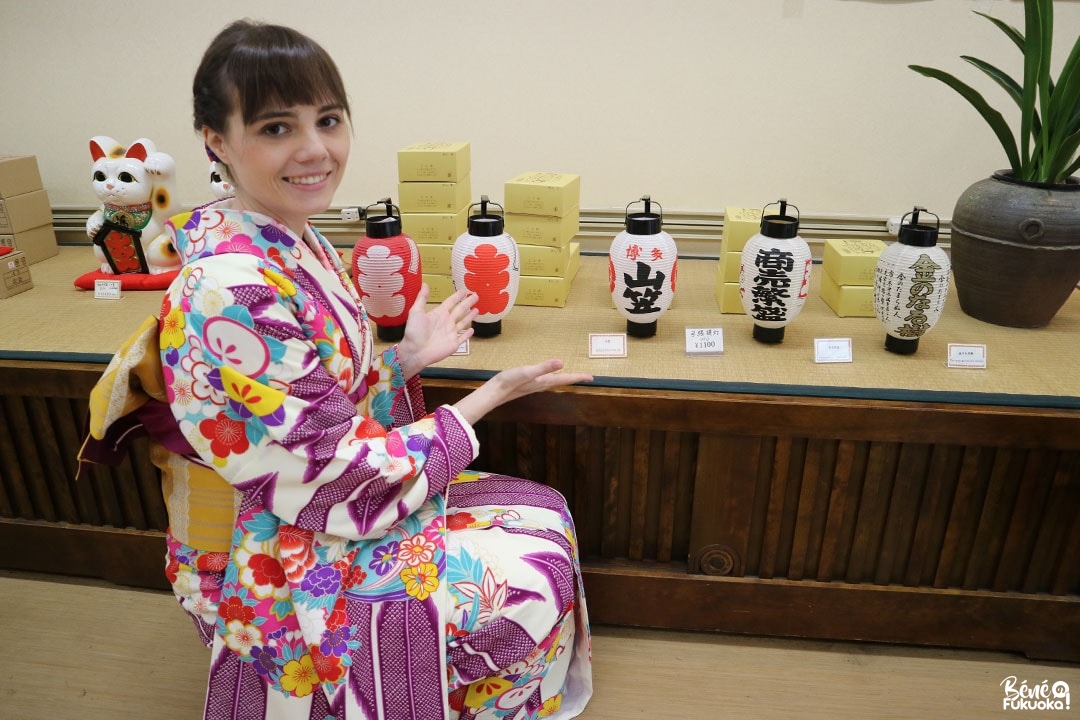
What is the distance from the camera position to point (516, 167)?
2.31 m

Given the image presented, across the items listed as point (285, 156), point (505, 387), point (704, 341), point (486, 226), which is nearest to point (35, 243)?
point (486, 226)

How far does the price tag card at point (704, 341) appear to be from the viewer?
158 centimetres

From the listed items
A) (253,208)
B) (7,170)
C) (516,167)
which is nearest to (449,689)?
(253,208)

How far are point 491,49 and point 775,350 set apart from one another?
3.97ft

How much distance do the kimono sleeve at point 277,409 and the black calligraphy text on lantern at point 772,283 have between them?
81cm

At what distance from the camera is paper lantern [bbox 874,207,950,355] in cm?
148

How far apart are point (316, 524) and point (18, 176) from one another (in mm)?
1744

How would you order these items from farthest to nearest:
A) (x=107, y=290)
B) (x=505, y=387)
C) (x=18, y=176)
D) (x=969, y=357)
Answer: (x=18, y=176) < (x=107, y=290) < (x=969, y=357) < (x=505, y=387)

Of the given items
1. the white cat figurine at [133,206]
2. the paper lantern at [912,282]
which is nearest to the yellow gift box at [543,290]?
the paper lantern at [912,282]

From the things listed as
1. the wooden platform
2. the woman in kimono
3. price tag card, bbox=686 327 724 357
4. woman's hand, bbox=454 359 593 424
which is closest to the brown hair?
the woman in kimono

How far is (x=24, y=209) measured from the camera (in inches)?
86.7

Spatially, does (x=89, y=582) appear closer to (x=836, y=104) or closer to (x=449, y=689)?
(x=449, y=689)

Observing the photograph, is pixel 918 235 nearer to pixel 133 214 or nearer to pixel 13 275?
pixel 133 214

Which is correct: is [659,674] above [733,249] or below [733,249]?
below
